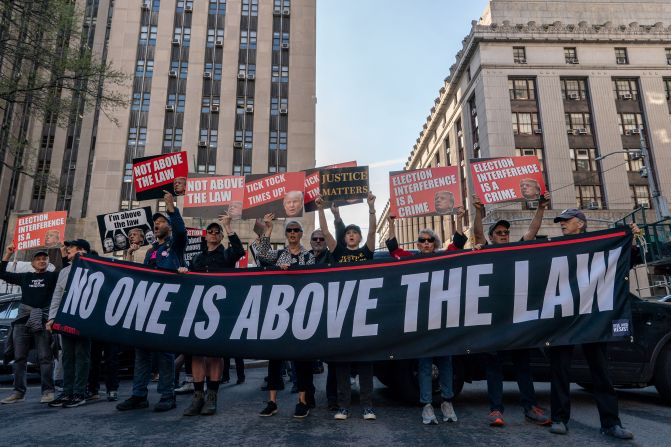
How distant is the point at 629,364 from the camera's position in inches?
226

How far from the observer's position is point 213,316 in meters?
5.30

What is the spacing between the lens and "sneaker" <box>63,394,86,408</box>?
571cm

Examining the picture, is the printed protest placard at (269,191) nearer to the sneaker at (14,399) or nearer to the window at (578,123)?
the sneaker at (14,399)

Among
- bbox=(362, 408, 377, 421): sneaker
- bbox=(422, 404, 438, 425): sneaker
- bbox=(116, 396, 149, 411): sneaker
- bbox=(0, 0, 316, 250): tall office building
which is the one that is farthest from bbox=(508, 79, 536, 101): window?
bbox=(116, 396, 149, 411): sneaker

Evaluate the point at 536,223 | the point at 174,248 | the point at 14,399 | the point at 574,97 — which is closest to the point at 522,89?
the point at 574,97

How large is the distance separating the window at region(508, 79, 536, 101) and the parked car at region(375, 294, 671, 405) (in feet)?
131

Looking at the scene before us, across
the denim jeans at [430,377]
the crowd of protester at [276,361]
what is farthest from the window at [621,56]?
the denim jeans at [430,377]

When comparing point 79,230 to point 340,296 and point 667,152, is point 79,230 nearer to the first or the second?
point 340,296

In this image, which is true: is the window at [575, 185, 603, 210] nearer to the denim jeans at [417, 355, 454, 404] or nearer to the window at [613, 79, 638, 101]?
the window at [613, 79, 638, 101]

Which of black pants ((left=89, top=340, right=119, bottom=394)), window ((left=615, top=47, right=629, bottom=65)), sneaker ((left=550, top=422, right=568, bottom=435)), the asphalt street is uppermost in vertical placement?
window ((left=615, top=47, right=629, bottom=65))

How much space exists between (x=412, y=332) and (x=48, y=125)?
51.9 meters

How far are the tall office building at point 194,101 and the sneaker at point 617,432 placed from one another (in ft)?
127

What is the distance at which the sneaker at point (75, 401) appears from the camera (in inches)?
225

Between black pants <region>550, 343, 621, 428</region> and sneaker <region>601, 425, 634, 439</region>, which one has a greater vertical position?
black pants <region>550, 343, 621, 428</region>
